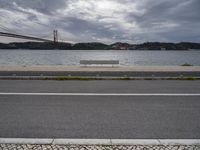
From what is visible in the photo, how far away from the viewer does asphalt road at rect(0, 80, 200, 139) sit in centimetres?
409

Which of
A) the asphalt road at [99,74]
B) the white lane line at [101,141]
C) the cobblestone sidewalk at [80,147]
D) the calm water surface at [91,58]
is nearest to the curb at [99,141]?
the white lane line at [101,141]

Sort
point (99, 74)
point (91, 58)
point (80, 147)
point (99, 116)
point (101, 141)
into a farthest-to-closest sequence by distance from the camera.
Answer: point (91, 58) < point (99, 74) < point (99, 116) < point (101, 141) < point (80, 147)

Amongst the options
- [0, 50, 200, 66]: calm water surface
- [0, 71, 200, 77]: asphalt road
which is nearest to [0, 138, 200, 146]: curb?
[0, 71, 200, 77]: asphalt road

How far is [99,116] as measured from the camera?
511 cm

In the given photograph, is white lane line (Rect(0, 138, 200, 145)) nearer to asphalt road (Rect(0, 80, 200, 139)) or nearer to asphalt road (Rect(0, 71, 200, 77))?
Answer: asphalt road (Rect(0, 80, 200, 139))

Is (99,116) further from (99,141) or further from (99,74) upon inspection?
(99,74)

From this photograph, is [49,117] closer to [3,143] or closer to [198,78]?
[3,143]

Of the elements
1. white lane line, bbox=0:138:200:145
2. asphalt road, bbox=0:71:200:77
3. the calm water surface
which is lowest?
the calm water surface

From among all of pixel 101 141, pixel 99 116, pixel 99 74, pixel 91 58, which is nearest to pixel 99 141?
pixel 101 141

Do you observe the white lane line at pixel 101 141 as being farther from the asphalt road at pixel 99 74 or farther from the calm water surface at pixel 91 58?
the calm water surface at pixel 91 58

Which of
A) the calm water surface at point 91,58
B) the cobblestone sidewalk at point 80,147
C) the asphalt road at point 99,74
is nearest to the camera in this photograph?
the cobblestone sidewalk at point 80,147

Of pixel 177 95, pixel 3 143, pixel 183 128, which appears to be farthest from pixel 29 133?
pixel 177 95

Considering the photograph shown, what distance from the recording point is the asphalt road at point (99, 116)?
4094mm

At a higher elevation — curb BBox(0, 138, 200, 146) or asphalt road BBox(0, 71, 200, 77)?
asphalt road BBox(0, 71, 200, 77)
